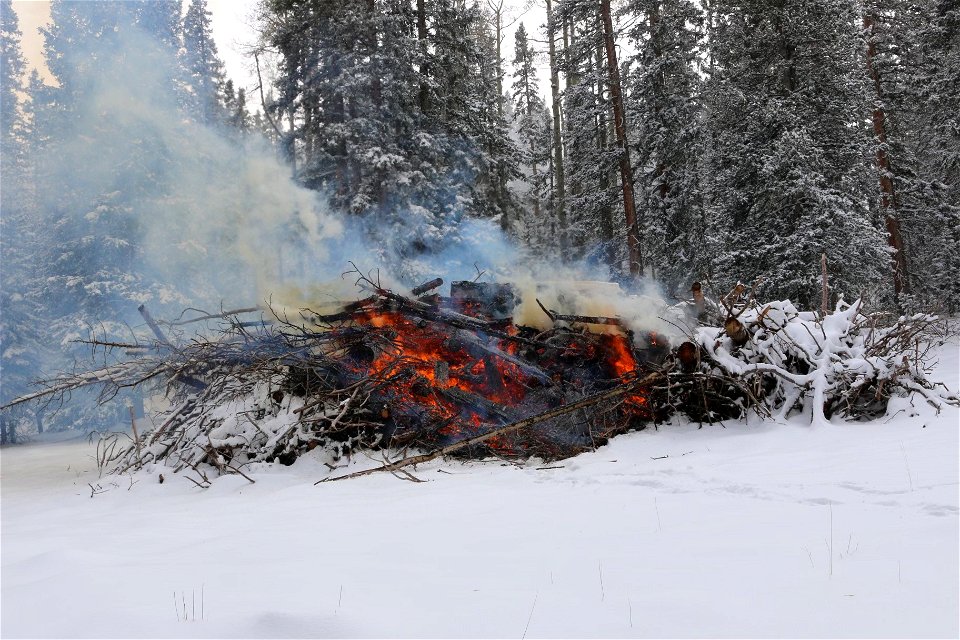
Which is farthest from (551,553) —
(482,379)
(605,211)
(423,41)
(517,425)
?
(605,211)

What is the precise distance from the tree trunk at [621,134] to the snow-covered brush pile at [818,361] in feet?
35.4

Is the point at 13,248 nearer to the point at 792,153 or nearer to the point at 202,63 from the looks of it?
the point at 202,63

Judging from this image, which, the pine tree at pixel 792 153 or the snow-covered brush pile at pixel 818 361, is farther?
the pine tree at pixel 792 153

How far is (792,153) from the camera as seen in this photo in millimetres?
14406

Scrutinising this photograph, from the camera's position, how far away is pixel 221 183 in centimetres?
1680

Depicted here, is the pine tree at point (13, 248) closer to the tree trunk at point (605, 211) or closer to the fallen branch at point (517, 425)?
the fallen branch at point (517, 425)

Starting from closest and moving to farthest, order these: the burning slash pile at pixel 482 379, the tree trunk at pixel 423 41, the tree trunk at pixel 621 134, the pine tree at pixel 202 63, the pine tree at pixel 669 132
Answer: the burning slash pile at pixel 482 379 → the tree trunk at pixel 621 134 → the pine tree at pixel 669 132 → the tree trunk at pixel 423 41 → the pine tree at pixel 202 63

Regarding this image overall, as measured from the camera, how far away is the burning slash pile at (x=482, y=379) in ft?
20.1

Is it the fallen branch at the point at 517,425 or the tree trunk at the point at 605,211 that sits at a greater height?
the tree trunk at the point at 605,211

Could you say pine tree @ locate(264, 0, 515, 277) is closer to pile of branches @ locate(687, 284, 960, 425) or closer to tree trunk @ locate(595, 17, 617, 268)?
tree trunk @ locate(595, 17, 617, 268)

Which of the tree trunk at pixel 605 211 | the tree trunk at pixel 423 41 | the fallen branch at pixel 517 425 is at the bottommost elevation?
the fallen branch at pixel 517 425

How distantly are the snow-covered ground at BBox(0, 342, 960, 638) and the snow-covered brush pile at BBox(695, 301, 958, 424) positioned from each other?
0.64 metres

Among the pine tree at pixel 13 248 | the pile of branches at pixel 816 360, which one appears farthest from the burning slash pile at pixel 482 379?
the pine tree at pixel 13 248

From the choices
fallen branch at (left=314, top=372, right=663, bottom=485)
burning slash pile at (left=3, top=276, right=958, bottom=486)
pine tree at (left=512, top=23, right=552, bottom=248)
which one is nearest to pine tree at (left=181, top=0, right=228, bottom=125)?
pine tree at (left=512, top=23, right=552, bottom=248)
